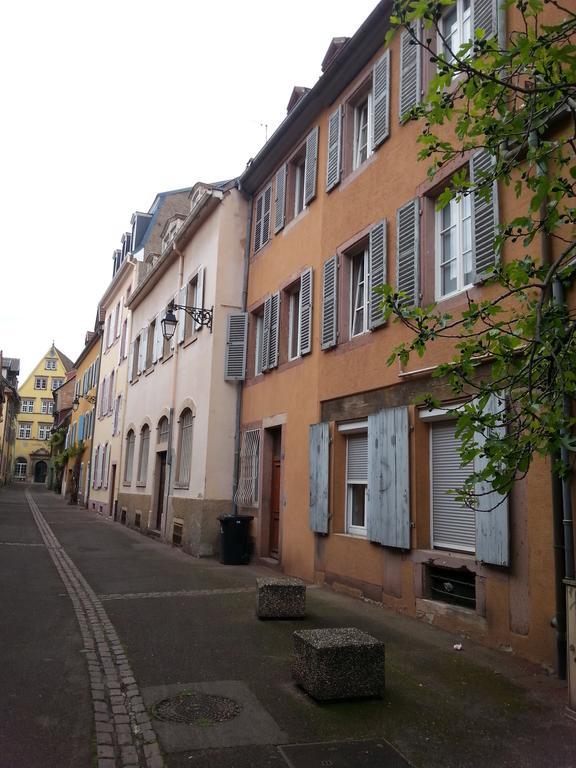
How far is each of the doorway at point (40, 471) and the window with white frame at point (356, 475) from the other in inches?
3196

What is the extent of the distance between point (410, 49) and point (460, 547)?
22.3 feet

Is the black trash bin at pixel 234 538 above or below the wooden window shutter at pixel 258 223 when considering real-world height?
below

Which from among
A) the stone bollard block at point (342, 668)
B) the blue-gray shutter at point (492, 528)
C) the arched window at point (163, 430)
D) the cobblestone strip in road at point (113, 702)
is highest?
the arched window at point (163, 430)

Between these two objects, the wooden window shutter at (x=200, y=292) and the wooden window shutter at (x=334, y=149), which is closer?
the wooden window shutter at (x=334, y=149)

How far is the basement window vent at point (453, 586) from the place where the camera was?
7015 mm

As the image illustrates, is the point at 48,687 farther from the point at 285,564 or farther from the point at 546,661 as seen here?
the point at 285,564

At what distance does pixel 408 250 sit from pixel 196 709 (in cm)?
606

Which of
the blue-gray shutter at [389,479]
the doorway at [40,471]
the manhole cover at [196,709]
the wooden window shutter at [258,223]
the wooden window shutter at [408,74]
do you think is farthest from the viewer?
the doorway at [40,471]

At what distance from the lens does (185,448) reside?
1667 centimetres

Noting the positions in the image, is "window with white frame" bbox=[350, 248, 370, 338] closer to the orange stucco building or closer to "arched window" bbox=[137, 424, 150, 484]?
the orange stucco building

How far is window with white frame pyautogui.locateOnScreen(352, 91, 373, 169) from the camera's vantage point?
412 inches

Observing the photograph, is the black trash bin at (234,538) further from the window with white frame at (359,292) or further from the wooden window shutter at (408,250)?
the wooden window shutter at (408,250)

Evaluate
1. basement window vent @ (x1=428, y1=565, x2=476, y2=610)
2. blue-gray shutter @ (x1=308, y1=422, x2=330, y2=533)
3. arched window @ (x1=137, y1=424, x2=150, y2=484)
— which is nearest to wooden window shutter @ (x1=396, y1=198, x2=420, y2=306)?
blue-gray shutter @ (x1=308, y1=422, x2=330, y2=533)

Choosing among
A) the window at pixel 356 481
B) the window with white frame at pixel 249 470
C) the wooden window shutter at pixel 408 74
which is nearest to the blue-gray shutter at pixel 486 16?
the wooden window shutter at pixel 408 74
